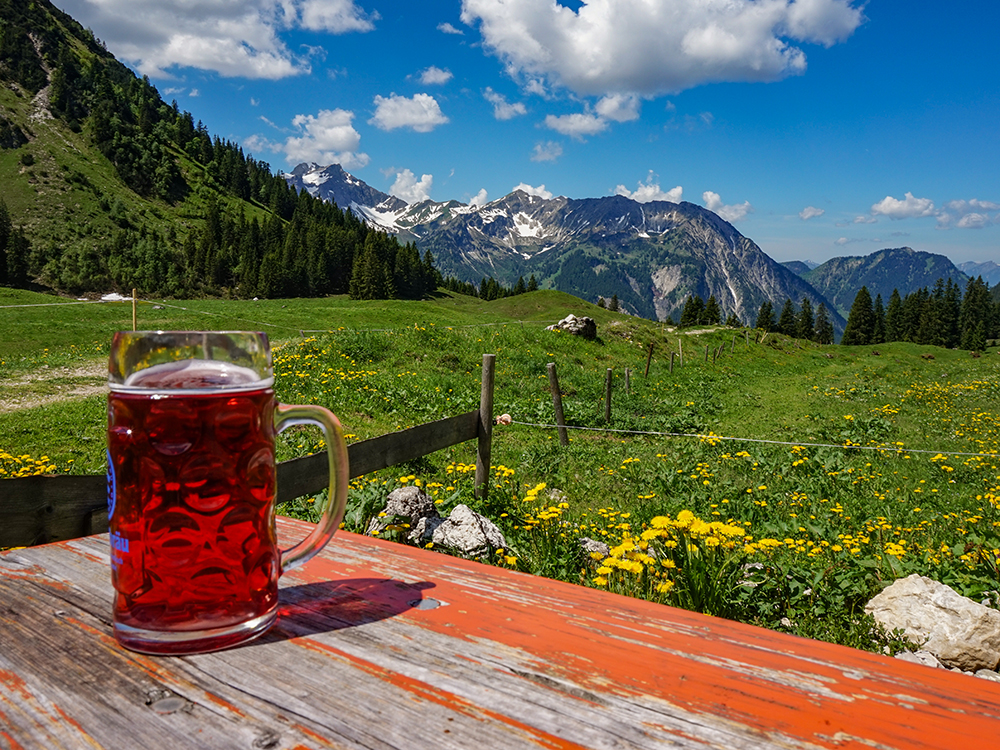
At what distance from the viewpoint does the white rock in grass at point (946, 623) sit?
12.3ft

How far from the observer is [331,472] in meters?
1.17

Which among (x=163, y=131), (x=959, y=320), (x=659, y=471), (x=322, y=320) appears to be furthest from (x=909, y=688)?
(x=163, y=131)

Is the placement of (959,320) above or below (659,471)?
above

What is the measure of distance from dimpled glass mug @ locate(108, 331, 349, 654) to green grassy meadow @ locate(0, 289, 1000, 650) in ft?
8.47

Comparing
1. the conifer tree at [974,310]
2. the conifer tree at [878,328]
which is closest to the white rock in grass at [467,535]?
the conifer tree at [878,328]

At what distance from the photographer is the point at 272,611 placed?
1101 millimetres

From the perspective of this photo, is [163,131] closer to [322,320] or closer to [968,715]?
[322,320]

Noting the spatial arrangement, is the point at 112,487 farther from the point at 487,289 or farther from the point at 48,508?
the point at 487,289

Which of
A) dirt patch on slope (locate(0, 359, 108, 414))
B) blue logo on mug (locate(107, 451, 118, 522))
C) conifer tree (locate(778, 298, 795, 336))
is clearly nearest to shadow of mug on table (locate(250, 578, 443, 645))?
blue logo on mug (locate(107, 451, 118, 522))

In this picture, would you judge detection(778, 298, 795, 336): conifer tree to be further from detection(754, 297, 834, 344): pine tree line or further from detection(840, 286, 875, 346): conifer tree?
detection(840, 286, 875, 346): conifer tree

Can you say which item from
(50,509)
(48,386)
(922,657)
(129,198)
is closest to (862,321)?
(48,386)

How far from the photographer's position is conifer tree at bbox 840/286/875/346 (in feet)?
340

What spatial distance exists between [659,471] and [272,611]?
31.7 feet

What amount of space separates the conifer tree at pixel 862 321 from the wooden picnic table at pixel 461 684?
11883 centimetres
